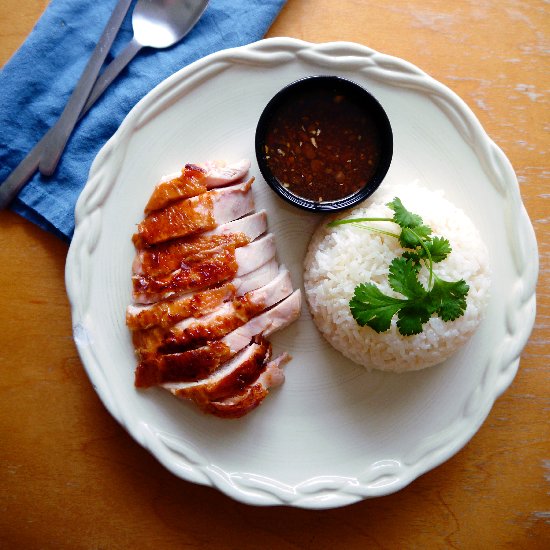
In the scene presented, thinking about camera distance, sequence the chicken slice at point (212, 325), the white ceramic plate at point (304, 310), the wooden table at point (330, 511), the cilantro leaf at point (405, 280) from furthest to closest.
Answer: the wooden table at point (330, 511) → the white ceramic plate at point (304, 310) → the chicken slice at point (212, 325) → the cilantro leaf at point (405, 280)

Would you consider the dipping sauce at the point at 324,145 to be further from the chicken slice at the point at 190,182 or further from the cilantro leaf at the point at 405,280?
the cilantro leaf at the point at 405,280

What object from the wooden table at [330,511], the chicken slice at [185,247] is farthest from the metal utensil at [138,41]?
the chicken slice at [185,247]

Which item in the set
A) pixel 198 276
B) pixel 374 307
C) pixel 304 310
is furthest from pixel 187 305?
pixel 374 307

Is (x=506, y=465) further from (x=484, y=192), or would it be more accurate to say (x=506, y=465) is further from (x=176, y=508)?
(x=176, y=508)

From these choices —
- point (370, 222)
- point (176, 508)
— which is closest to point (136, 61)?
point (370, 222)

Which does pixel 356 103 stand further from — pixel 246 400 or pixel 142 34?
pixel 246 400

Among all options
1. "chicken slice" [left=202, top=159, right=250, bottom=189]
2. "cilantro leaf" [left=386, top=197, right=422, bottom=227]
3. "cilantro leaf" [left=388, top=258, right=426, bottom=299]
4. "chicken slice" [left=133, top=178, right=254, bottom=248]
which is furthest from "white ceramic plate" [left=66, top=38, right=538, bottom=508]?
"cilantro leaf" [left=388, top=258, right=426, bottom=299]

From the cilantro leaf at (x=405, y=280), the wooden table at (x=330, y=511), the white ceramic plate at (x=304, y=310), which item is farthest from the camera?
the wooden table at (x=330, y=511)

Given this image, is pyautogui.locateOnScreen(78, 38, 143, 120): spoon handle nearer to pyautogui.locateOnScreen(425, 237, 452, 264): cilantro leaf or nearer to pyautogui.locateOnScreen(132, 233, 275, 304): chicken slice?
pyautogui.locateOnScreen(132, 233, 275, 304): chicken slice
